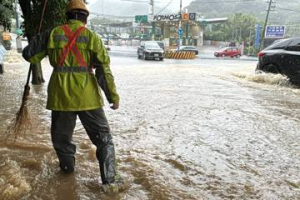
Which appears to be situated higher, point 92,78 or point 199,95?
point 92,78

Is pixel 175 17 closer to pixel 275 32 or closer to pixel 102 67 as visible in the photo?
pixel 275 32

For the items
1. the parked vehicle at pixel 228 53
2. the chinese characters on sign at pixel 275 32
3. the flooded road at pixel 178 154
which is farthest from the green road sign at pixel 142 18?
the flooded road at pixel 178 154

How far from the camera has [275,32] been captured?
4106 centimetres

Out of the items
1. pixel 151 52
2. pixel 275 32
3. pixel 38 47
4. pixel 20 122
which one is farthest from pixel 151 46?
pixel 275 32

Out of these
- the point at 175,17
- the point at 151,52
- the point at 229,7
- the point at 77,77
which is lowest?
the point at 151,52

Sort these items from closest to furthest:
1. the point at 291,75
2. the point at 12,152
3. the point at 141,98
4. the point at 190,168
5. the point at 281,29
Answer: the point at 190,168 < the point at 12,152 < the point at 141,98 < the point at 291,75 < the point at 281,29

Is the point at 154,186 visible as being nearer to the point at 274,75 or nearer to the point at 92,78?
the point at 92,78

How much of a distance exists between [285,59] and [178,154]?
6880 millimetres

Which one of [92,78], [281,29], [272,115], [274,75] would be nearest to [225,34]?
[281,29]

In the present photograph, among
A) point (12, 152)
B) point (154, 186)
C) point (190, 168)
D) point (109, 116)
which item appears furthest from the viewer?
point (109, 116)

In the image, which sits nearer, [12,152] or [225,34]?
[12,152]

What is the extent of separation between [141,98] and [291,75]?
4.72m

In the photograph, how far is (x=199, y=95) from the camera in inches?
331

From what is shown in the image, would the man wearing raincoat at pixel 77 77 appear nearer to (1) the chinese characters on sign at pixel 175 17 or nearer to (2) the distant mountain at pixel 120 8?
(1) the chinese characters on sign at pixel 175 17
